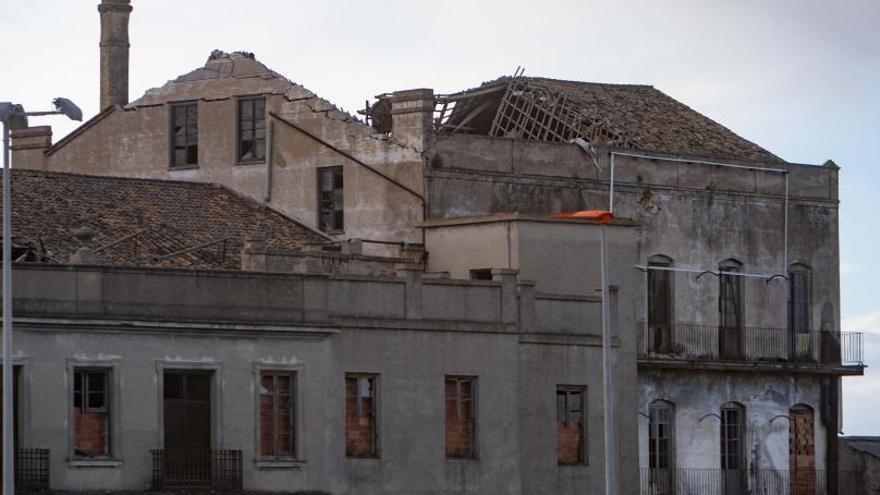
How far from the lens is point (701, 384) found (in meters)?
71.4

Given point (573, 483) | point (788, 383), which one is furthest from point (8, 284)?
point (788, 383)

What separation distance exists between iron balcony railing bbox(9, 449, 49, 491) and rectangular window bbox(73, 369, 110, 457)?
40.2 inches

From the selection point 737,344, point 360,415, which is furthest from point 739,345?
point 360,415

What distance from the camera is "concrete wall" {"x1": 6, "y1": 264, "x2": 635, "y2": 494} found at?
181ft

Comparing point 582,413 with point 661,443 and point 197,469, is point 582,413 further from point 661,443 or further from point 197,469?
point 197,469

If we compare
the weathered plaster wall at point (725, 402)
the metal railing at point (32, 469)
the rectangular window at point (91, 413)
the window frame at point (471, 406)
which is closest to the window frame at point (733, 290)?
the weathered plaster wall at point (725, 402)

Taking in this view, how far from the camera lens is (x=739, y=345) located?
73062 millimetres

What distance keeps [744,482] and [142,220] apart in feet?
59.6

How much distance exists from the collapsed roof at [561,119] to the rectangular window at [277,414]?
12977 millimetres

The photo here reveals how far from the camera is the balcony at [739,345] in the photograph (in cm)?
7081

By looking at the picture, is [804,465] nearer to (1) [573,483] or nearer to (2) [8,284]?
(1) [573,483]

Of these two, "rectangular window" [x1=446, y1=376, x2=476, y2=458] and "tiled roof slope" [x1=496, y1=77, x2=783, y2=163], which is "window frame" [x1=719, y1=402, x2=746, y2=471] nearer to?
"tiled roof slope" [x1=496, y1=77, x2=783, y2=163]

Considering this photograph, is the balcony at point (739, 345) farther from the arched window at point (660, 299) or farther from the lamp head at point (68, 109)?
the lamp head at point (68, 109)

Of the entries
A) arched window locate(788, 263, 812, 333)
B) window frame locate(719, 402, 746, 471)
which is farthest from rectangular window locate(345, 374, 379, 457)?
arched window locate(788, 263, 812, 333)
